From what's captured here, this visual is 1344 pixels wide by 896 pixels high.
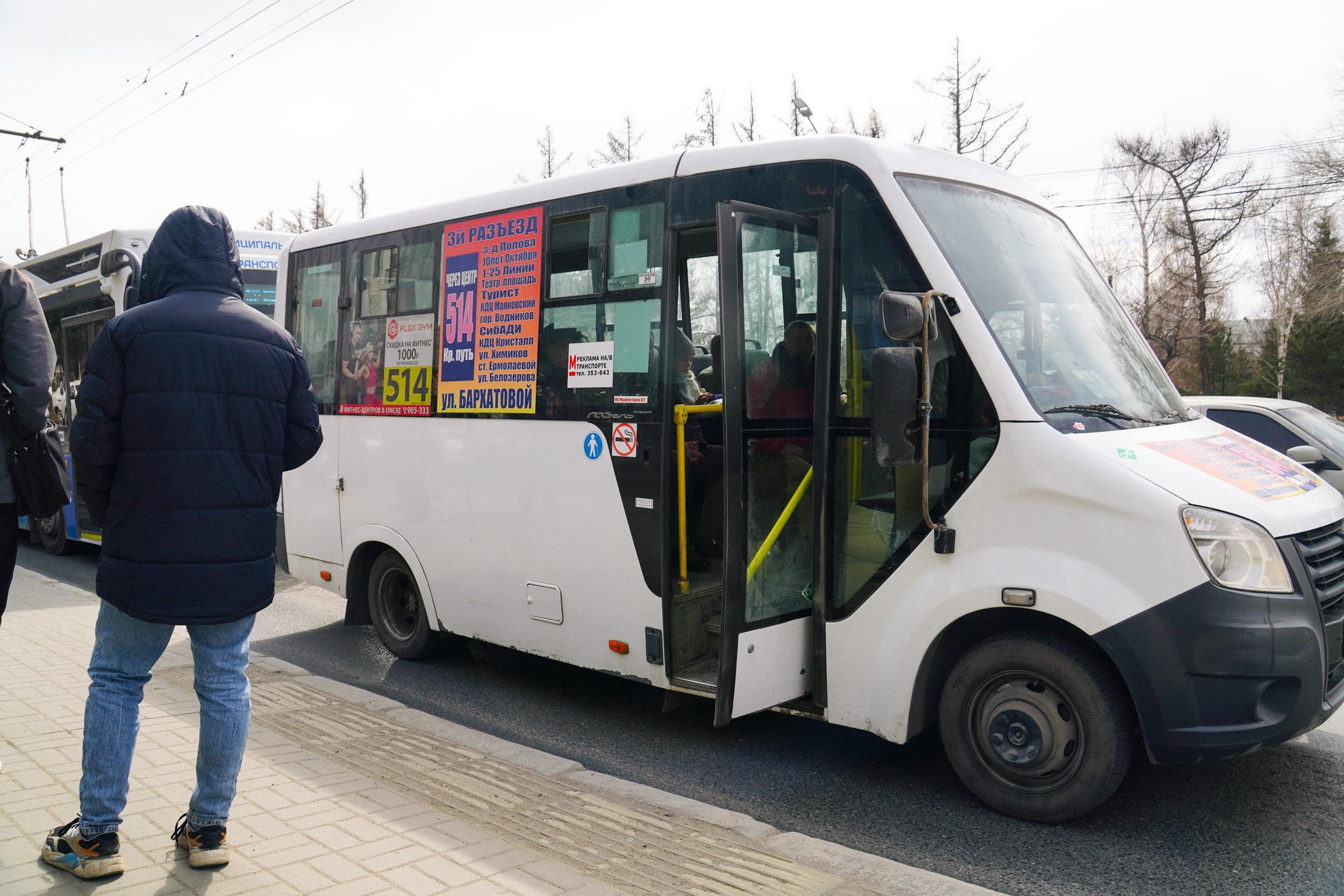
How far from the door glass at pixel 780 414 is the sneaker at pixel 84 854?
258 centimetres

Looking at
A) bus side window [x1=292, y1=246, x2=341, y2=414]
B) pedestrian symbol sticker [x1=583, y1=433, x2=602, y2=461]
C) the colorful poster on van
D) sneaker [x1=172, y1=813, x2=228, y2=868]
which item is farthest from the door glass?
bus side window [x1=292, y1=246, x2=341, y2=414]

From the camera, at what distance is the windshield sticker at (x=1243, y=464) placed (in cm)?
408

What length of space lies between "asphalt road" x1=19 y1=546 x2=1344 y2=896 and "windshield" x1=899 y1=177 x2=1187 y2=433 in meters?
1.64

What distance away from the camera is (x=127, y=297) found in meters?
4.91

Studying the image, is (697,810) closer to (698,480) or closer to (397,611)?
(698,480)

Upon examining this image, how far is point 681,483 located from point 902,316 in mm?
1472

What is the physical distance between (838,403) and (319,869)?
2.79 m

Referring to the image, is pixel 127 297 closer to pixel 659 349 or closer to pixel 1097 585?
pixel 659 349

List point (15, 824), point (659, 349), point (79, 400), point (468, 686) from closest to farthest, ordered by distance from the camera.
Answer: point (79, 400)
point (15, 824)
point (659, 349)
point (468, 686)

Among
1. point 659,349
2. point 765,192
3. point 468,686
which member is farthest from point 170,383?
point 468,686

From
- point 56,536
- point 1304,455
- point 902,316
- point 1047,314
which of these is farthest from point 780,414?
point 56,536

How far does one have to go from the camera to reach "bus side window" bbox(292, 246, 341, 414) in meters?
7.27

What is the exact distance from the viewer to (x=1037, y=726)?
406cm

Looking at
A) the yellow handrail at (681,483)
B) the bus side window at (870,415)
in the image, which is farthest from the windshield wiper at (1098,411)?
the yellow handrail at (681,483)
